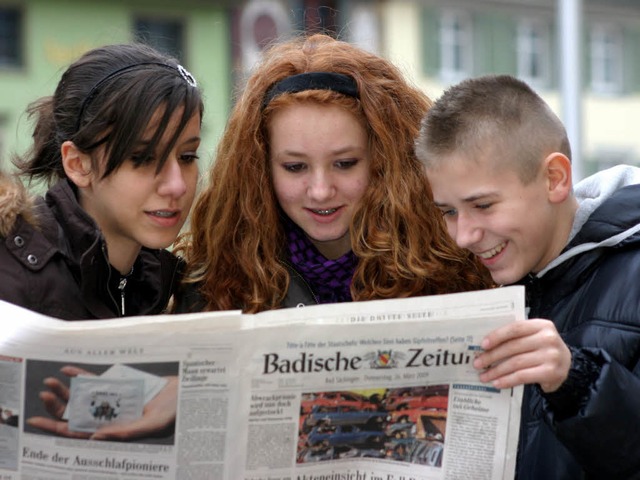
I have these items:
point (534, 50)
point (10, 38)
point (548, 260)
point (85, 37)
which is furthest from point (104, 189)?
point (534, 50)

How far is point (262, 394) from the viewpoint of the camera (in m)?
2.04

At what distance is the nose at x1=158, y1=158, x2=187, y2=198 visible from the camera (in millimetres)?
2449

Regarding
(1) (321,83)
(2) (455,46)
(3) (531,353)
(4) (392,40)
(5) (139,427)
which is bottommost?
(5) (139,427)

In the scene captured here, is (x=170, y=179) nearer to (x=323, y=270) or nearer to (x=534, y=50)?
(x=323, y=270)

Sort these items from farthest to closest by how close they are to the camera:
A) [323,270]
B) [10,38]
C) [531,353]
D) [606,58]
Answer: [606,58]
[10,38]
[323,270]
[531,353]

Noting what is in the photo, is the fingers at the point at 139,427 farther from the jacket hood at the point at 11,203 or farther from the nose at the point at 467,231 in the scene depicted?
the nose at the point at 467,231

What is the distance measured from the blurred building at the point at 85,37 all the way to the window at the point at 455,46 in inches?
155

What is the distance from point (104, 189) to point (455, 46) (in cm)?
1718

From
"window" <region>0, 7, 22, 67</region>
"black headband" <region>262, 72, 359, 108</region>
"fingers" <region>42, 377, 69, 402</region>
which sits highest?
"window" <region>0, 7, 22, 67</region>

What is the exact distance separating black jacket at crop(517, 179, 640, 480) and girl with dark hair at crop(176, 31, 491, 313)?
18.6 inches

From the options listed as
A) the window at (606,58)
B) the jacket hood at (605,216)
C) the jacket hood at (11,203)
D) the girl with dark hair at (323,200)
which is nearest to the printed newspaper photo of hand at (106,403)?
the jacket hood at (11,203)

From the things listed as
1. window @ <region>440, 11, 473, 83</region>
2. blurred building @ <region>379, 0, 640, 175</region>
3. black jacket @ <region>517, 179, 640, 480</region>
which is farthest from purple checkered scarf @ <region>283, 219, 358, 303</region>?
window @ <region>440, 11, 473, 83</region>

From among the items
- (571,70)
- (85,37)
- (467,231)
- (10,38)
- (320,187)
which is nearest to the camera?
(467,231)

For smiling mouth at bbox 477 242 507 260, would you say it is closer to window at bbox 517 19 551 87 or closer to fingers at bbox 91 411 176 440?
fingers at bbox 91 411 176 440
